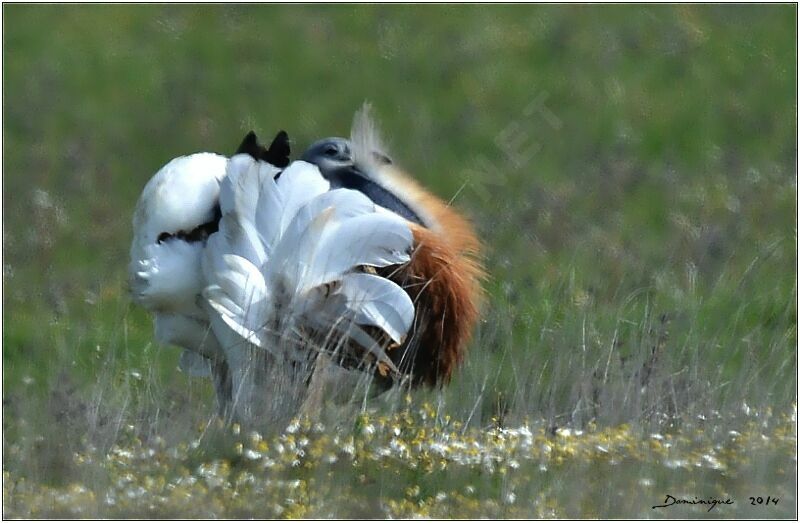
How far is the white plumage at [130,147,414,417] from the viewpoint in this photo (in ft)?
16.9

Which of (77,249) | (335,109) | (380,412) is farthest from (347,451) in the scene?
(335,109)

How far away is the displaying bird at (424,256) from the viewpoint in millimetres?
5348

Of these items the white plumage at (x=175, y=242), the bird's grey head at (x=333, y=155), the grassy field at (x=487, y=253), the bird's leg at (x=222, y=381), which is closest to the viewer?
the grassy field at (x=487, y=253)

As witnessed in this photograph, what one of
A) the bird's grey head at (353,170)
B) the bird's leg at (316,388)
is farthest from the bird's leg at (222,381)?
the bird's grey head at (353,170)

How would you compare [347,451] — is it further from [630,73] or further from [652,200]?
[630,73]

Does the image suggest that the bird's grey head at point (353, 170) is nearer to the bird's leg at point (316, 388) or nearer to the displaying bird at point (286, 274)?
the displaying bird at point (286, 274)

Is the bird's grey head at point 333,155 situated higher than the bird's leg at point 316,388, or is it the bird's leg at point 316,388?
the bird's grey head at point 333,155

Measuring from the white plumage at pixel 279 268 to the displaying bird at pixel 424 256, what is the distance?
127 millimetres

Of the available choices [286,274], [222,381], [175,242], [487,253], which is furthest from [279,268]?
[487,253]

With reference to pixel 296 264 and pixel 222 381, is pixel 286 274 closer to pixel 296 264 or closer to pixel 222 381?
pixel 296 264

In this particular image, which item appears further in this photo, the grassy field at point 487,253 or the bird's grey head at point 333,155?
the bird's grey head at point 333,155

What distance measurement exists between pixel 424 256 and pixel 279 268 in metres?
0.53

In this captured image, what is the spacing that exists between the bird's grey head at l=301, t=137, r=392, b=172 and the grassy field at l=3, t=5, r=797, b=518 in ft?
1.24

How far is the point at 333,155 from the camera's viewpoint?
578 centimetres
